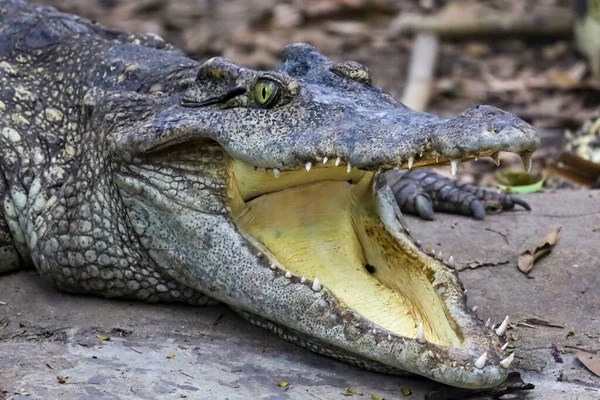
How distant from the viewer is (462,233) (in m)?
4.64

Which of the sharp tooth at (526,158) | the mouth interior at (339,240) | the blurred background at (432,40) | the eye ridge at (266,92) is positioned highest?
the blurred background at (432,40)

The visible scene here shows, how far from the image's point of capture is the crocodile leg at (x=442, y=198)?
486 cm

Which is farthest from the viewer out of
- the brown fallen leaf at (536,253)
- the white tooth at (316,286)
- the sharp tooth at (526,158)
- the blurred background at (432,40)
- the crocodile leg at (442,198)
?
the blurred background at (432,40)

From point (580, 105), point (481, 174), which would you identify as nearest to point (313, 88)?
point (481, 174)

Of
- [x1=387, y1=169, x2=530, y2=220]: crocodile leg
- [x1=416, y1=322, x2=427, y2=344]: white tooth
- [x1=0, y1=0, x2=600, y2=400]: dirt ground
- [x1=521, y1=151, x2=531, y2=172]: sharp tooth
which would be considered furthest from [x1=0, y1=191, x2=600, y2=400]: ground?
[x1=521, y1=151, x2=531, y2=172]: sharp tooth

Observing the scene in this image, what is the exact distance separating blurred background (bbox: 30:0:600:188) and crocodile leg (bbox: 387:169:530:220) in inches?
120

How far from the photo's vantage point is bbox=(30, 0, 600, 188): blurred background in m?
8.91

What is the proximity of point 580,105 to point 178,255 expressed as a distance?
617 cm

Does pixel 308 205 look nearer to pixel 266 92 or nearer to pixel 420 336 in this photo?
pixel 266 92

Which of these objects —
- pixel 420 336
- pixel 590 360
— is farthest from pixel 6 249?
pixel 590 360

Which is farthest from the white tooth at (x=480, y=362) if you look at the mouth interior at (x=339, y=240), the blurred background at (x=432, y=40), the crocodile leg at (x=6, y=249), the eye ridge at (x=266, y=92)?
the blurred background at (x=432, y=40)

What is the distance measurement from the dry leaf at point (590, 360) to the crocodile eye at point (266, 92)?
1.45 meters

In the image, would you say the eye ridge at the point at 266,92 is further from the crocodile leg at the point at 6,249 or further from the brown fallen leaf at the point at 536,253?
the brown fallen leaf at the point at 536,253

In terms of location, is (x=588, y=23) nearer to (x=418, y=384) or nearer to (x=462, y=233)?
(x=462, y=233)
